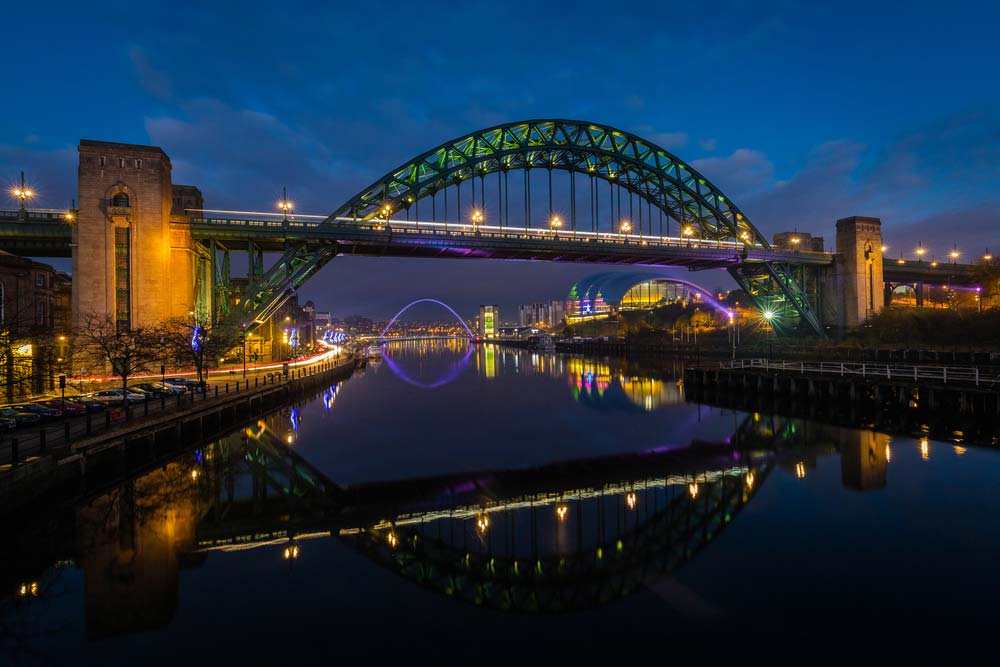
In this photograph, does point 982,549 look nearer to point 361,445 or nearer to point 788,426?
point 788,426

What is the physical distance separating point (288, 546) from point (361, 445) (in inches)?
495

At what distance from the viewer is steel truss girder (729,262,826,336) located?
55.0 metres

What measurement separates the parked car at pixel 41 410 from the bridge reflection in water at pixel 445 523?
18.0ft

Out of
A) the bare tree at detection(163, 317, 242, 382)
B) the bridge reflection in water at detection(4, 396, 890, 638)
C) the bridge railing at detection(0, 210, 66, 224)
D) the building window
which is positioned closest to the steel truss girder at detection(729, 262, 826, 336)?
the bridge reflection in water at detection(4, 396, 890, 638)

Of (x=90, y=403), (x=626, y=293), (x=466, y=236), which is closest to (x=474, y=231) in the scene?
(x=466, y=236)

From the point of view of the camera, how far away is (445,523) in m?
14.4

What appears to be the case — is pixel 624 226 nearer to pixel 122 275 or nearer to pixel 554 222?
pixel 554 222

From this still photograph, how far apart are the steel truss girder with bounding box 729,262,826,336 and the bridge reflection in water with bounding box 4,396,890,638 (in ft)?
121

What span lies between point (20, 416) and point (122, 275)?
1841 centimetres

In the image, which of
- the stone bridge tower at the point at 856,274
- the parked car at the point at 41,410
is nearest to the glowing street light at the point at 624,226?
the stone bridge tower at the point at 856,274

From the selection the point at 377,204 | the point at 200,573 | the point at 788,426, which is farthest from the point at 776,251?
the point at 200,573

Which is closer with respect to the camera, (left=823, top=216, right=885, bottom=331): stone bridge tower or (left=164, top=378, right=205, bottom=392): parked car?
(left=164, top=378, right=205, bottom=392): parked car

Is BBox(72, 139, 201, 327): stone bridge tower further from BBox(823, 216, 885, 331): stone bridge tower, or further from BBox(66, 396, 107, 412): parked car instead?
BBox(823, 216, 885, 331): stone bridge tower

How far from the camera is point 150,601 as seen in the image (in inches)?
403
